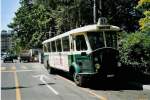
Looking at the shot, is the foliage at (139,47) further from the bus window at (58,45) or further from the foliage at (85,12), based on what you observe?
the foliage at (85,12)

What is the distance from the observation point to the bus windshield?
21.6 meters

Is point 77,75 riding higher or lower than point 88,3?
lower

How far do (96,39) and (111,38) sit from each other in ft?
2.69

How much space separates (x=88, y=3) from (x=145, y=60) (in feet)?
65.4

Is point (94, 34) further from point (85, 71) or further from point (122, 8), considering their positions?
point (122, 8)

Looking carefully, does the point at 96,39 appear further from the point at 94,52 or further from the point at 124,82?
the point at 124,82

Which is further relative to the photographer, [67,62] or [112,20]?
[112,20]

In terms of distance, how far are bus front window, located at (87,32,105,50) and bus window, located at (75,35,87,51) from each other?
0.40 metres

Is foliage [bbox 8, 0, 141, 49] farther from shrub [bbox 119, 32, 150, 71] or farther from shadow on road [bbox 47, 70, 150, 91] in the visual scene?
shadow on road [bbox 47, 70, 150, 91]

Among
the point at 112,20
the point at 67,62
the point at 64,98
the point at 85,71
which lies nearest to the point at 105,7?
the point at 112,20

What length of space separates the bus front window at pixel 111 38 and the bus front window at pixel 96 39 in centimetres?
29

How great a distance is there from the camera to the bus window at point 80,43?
21891 millimetres

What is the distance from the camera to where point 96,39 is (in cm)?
2177

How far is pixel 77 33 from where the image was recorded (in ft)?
73.6
